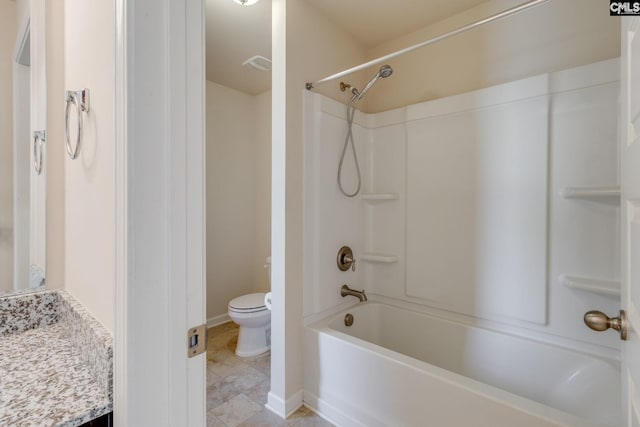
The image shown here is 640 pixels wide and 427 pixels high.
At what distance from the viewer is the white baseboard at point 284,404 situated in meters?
1.73

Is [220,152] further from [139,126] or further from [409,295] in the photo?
[139,126]

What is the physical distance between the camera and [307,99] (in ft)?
6.18

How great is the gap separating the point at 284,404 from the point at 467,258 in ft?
4.79

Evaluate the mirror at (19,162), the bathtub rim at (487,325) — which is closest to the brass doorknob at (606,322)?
Answer: the bathtub rim at (487,325)

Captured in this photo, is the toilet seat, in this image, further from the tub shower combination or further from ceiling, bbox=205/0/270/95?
ceiling, bbox=205/0/270/95

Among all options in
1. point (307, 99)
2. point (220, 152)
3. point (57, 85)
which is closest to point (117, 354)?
point (57, 85)

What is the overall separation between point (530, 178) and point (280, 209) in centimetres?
147

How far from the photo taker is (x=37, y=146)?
3.57ft

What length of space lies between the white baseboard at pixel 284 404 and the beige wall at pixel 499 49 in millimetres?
2195

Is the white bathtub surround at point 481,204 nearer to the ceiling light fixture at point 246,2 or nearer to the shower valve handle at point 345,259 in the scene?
the shower valve handle at point 345,259

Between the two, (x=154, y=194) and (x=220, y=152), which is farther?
(x=220, y=152)

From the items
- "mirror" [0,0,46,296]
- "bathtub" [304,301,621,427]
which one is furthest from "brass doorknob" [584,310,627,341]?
"mirror" [0,0,46,296]

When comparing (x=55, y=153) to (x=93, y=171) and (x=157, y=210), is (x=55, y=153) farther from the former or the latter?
(x=157, y=210)

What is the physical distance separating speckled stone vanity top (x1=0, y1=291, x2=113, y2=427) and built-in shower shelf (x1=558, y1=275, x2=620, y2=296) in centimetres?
196
